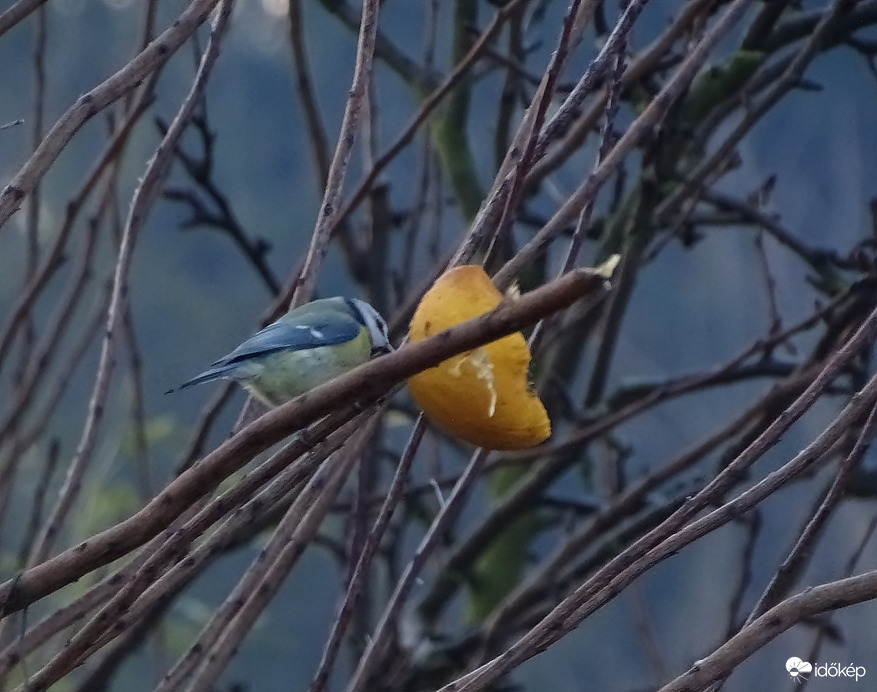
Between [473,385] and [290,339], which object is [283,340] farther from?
[473,385]

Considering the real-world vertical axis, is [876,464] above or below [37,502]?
below

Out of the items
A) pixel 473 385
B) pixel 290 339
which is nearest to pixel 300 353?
pixel 290 339

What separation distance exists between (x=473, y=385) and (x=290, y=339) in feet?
1.91

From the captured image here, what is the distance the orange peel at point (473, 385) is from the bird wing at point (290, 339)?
0.53 metres

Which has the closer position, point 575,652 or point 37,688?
point 37,688

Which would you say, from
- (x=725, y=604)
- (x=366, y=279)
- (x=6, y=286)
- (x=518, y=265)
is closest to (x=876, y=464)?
(x=725, y=604)

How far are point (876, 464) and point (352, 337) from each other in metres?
0.92

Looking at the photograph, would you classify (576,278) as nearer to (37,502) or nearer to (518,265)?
(518,265)

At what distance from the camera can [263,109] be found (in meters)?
2.15

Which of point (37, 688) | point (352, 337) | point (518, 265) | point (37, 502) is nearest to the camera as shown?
point (37, 688)

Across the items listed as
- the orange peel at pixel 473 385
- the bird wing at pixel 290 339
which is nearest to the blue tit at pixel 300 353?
the bird wing at pixel 290 339

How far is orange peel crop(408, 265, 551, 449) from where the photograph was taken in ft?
2.22

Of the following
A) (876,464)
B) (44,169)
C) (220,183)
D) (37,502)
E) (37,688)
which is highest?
(220,183)

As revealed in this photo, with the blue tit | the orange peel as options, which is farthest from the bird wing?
the orange peel
